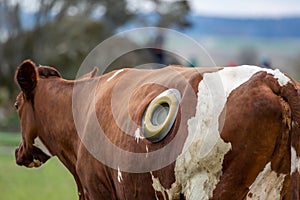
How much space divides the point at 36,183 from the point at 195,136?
10165mm

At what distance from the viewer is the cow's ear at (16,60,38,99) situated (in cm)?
728

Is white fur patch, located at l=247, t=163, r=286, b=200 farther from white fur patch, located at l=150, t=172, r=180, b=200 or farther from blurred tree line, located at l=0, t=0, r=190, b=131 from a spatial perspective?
blurred tree line, located at l=0, t=0, r=190, b=131

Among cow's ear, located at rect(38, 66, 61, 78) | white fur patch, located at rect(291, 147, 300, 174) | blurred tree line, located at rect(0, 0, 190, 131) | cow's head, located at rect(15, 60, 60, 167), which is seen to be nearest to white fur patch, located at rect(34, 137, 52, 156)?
cow's head, located at rect(15, 60, 60, 167)

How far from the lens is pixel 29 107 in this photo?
7.50 metres

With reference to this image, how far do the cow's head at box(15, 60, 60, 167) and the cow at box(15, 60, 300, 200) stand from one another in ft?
3.59

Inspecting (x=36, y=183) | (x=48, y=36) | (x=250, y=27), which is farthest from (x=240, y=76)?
(x=250, y=27)

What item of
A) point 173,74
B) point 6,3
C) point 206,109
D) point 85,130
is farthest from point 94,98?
point 6,3

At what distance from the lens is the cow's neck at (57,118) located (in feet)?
23.1

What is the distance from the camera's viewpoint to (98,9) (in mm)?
55250

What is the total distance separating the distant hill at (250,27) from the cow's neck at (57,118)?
5008 centimetres

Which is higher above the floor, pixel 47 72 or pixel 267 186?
pixel 47 72

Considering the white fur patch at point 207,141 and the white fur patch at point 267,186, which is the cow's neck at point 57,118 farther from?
the white fur patch at point 267,186

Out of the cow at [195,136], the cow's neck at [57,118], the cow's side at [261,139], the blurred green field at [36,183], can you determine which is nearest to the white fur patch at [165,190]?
the cow at [195,136]

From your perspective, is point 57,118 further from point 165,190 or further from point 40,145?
point 165,190
